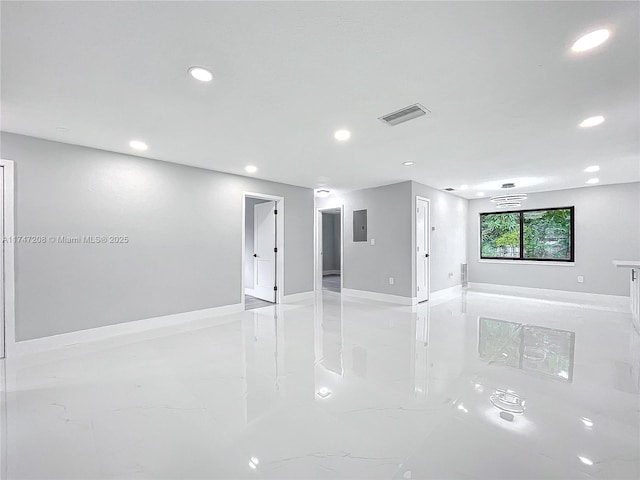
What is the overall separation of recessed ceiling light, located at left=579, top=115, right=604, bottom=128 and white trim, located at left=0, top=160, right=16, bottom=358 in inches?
242

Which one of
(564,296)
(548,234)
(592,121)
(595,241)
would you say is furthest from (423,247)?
(595,241)

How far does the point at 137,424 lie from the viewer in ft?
6.66

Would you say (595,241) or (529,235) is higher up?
(529,235)

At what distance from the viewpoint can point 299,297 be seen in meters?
6.35

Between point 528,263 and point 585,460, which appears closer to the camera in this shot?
point 585,460

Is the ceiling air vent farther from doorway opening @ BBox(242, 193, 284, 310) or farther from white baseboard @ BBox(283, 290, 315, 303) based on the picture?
white baseboard @ BBox(283, 290, 315, 303)

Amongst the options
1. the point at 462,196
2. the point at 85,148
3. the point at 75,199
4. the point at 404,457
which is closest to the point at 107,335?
the point at 75,199

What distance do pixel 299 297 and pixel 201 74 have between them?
484 cm

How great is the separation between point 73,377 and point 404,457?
9.64ft

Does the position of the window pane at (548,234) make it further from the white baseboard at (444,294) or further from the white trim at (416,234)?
the white trim at (416,234)

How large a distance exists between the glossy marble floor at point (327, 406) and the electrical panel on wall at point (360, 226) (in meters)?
3.09

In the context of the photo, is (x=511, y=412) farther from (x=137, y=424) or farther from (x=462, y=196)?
(x=462, y=196)

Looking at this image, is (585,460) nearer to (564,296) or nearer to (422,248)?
(422,248)

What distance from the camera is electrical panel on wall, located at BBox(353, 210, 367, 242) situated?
6816 millimetres
